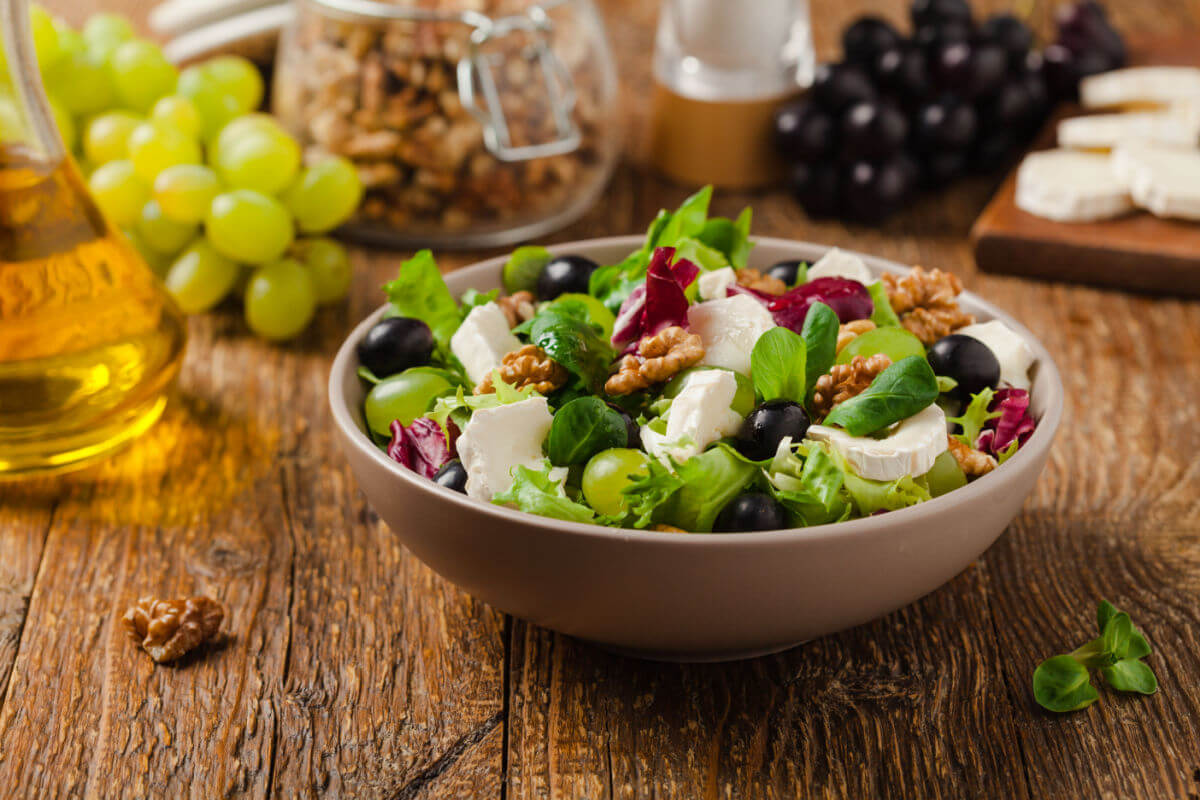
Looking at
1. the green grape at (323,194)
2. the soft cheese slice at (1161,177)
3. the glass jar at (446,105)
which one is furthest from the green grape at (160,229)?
the soft cheese slice at (1161,177)

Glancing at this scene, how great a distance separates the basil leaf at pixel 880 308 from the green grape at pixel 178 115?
820 mm

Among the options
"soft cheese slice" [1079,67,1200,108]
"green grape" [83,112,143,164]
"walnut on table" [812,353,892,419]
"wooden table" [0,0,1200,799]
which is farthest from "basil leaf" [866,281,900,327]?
"soft cheese slice" [1079,67,1200,108]

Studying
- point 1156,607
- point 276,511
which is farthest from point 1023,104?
point 276,511

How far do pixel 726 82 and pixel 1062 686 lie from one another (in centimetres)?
108

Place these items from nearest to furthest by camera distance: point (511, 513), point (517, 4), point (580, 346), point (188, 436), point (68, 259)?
point (511, 513) → point (580, 346) → point (68, 259) → point (188, 436) → point (517, 4)

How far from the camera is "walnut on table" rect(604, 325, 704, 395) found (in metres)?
A: 0.86

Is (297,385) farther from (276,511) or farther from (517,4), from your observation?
(517,4)

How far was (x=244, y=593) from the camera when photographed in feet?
3.22

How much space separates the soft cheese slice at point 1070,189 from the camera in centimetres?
155

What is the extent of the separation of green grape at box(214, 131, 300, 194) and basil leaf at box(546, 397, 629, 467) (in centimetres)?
66

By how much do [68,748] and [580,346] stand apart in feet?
1.47

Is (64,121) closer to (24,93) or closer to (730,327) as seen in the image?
(24,93)

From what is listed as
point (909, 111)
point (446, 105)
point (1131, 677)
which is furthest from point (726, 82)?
point (1131, 677)

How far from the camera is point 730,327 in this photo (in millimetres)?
897
